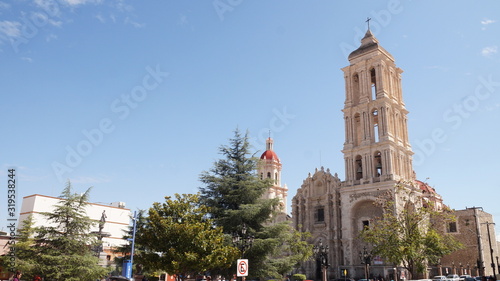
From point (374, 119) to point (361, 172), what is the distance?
7.09m

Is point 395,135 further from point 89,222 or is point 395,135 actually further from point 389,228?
point 89,222

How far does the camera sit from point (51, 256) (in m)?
22.8

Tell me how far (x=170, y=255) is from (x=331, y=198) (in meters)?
34.0

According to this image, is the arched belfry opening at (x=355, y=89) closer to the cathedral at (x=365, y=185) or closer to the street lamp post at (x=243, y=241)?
the cathedral at (x=365, y=185)

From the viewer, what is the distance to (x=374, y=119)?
52312 millimetres

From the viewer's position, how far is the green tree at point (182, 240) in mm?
21641

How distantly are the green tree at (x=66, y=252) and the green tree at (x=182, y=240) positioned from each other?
3306 millimetres

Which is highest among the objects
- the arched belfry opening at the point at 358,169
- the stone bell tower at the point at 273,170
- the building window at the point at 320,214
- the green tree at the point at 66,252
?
the stone bell tower at the point at 273,170

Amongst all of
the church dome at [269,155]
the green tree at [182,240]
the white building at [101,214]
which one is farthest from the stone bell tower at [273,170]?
the green tree at [182,240]

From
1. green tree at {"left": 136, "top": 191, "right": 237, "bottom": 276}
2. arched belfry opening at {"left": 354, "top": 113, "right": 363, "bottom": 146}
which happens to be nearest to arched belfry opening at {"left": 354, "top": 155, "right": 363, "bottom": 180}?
arched belfry opening at {"left": 354, "top": 113, "right": 363, "bottom": 146}

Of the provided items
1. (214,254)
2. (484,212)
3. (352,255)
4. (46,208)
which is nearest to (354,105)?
(352,255)

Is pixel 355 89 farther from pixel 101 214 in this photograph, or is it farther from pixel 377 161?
pixel 101 214

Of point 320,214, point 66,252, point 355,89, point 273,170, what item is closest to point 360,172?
point 320,214

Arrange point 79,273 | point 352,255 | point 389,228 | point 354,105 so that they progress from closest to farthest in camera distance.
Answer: point 79,273
point 389,228
point 352,255
point 354,105
